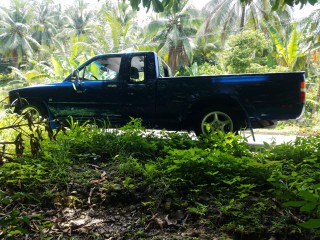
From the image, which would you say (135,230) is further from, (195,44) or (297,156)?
(195,44)

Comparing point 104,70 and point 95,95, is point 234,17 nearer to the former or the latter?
point 104,70

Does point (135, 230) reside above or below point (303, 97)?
below

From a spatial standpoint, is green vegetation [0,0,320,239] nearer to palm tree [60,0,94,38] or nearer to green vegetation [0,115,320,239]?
green vegetation [0,115,320,239]

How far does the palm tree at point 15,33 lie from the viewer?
38594mm

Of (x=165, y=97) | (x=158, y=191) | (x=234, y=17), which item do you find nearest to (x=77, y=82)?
(x=165, y=97)

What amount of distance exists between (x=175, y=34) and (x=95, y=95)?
901 inches

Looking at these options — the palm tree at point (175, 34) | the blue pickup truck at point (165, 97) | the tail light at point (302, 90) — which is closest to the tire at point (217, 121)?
the blue pickup truck at point (165, 97)

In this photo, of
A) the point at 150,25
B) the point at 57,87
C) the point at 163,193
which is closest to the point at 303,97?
the point at 163,193

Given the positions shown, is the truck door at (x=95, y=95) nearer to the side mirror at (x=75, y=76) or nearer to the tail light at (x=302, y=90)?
the side mirror at (x=75, y=76)

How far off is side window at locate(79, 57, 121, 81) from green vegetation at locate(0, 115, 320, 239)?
2.87m

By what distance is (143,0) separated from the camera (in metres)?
3.97

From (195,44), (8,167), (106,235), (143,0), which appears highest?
(195,44)

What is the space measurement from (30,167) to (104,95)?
10.8 feet

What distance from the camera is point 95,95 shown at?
665 centimetres
